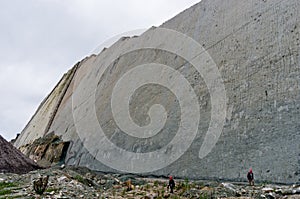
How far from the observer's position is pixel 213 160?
12203 millimetres

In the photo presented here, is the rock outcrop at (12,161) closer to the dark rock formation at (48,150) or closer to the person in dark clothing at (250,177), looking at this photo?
the dark rock formation at (48,150)

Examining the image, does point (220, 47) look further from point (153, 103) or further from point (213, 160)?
point (213, 160)

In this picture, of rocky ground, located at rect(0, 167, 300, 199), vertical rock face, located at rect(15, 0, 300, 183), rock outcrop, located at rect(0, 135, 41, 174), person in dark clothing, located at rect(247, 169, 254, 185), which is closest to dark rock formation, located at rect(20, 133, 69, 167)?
vertical rock face, located at rect(15, 0, 300, 183)

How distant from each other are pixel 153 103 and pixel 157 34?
7.59 metres

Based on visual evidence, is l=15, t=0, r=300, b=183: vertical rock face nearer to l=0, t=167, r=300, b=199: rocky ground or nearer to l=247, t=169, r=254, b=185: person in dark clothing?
l=247, t=169, r=254, b=185: person in dark clothing

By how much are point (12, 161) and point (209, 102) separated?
928 centimetres

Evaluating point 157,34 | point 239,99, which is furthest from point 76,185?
point 157,34

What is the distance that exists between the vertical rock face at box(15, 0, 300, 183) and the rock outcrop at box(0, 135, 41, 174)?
3.82 metres

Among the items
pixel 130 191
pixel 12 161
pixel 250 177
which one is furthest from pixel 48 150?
pixel 250 177

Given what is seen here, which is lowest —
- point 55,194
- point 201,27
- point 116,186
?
point 55,194

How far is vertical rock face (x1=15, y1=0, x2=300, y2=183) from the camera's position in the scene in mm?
11211

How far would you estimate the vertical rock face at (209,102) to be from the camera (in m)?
11.2

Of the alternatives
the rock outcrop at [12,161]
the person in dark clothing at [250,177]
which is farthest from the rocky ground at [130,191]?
the rock outcrop at [12,161]

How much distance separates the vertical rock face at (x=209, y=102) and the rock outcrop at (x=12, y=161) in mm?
3821
